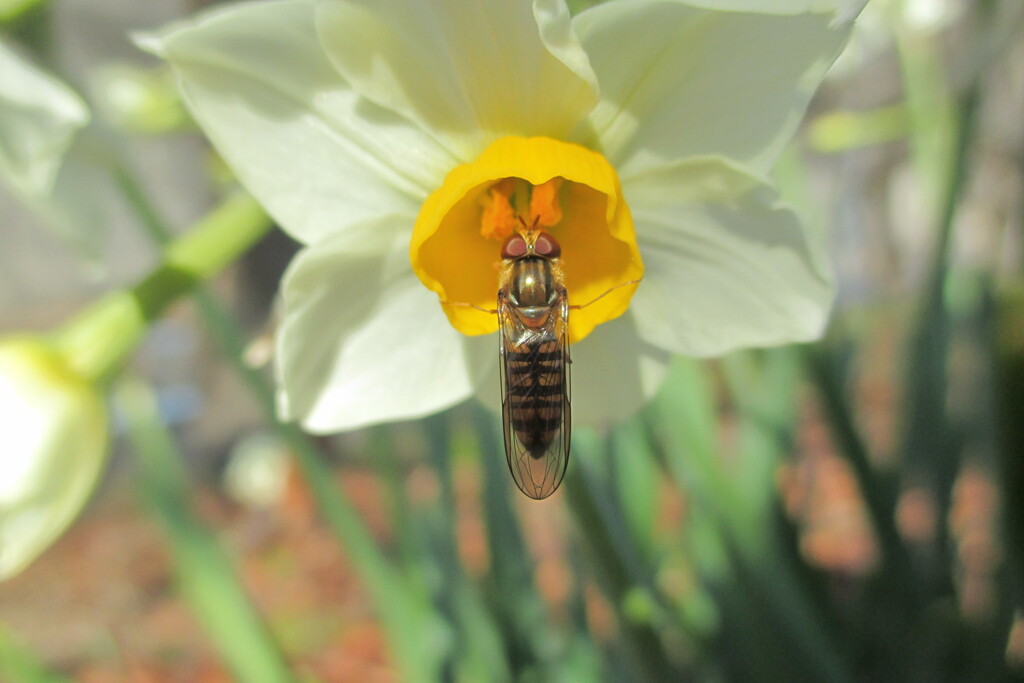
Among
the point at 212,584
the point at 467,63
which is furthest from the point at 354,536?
the point at 467,63

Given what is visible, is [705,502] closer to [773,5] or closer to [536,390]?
[536,390]

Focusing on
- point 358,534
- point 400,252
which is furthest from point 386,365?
point 358,534

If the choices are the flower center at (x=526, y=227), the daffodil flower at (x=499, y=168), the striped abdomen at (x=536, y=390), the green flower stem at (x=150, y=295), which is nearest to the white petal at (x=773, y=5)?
the daffodil flower at (x=499, y=168)

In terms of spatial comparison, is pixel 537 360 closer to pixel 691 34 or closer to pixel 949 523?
pixel 691 34

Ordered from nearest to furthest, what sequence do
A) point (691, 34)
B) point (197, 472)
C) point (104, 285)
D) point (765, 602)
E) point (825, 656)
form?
point (691, 34), point (825, 656), point (765, 602), point (104, 285), point (197, 472)

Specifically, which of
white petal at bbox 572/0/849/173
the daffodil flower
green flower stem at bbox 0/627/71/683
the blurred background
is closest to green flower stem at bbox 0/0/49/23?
the blurred background

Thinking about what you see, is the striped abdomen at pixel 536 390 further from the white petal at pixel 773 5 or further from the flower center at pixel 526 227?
the white petal at pixel 773 5

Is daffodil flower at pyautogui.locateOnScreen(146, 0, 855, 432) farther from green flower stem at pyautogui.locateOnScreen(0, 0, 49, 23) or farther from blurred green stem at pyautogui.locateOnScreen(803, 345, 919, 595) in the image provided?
blurred green stem at pyautogui.locateOnScreen(803, 345, 919, 595)
